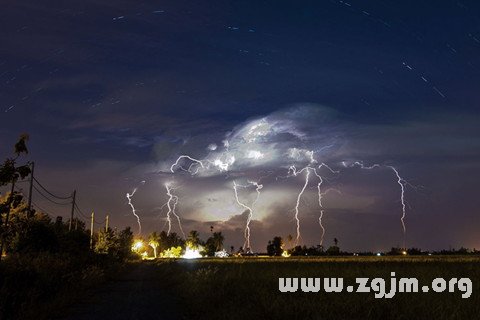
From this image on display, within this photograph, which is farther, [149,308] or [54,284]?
[54,284]

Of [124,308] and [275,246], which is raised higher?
[275,246]

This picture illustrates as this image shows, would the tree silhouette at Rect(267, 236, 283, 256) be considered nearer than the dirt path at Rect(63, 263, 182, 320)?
No

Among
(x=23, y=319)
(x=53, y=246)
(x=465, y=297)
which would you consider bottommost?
(x=23, y=319)

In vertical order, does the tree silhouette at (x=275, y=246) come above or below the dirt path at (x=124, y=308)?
above

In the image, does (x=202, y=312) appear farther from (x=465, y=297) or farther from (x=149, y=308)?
(x=465, y=297)

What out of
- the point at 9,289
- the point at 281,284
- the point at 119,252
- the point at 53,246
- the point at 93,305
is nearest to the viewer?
the point at 9,289

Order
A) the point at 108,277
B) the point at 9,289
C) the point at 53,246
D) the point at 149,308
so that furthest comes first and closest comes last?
the point at 108,277 < the point at 53,246 < the point at 149,308 < the point at 9,289

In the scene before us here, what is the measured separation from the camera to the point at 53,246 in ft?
99.2

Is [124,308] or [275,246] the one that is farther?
[275,246]

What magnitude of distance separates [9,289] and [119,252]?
50191 millimetres

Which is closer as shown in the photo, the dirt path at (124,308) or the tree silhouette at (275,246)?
the dirt path at (124,308)

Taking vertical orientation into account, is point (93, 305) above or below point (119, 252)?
below

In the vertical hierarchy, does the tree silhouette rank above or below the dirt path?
above

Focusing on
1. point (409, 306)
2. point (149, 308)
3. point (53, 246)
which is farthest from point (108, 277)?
point (409, 306)
